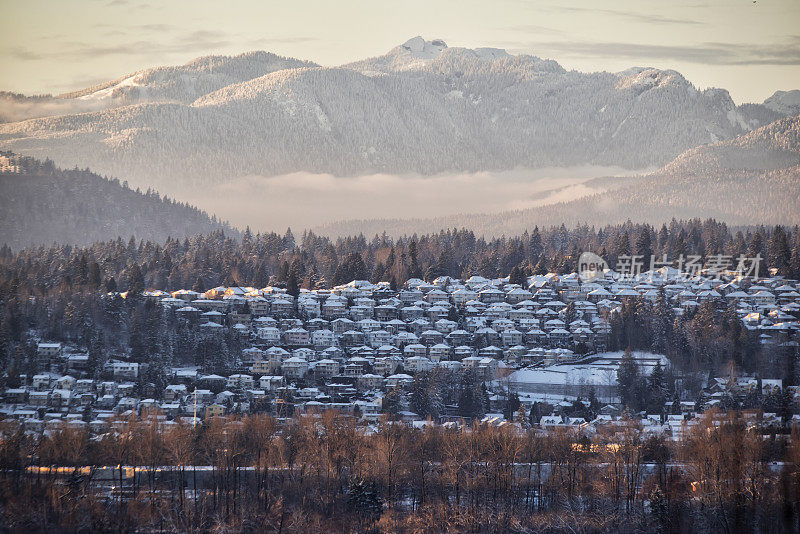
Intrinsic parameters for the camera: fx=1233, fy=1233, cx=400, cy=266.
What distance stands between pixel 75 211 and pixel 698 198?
233 ft

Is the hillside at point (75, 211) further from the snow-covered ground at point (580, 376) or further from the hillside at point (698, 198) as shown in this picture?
the snow-covered ground at point (580, 376)

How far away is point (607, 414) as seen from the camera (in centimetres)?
6078

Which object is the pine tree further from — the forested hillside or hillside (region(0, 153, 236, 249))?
hillside (region(0, 153, 236, 249))

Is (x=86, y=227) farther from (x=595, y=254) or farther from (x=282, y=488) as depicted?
(x=282, y=488)

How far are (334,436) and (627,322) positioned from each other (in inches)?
1115

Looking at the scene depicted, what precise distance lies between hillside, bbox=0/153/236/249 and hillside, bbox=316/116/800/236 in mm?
23524

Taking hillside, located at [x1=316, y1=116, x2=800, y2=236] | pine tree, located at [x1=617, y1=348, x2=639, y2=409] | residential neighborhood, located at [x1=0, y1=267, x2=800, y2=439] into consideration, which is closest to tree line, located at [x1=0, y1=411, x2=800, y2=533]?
residential neighborhood, located at [x1=0, y1=267, x2=800, y2=439]

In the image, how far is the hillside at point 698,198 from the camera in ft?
434

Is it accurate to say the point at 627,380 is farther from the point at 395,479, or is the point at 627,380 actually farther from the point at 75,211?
the point at 75,211

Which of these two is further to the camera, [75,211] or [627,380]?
[75,211]

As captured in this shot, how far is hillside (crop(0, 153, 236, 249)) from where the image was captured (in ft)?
441

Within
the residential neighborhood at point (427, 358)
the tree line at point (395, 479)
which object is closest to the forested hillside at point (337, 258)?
the residential neighborhood at point (427, 358)

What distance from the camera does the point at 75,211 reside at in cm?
14050

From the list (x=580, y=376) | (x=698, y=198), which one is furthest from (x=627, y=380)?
(x=698, y=198)
